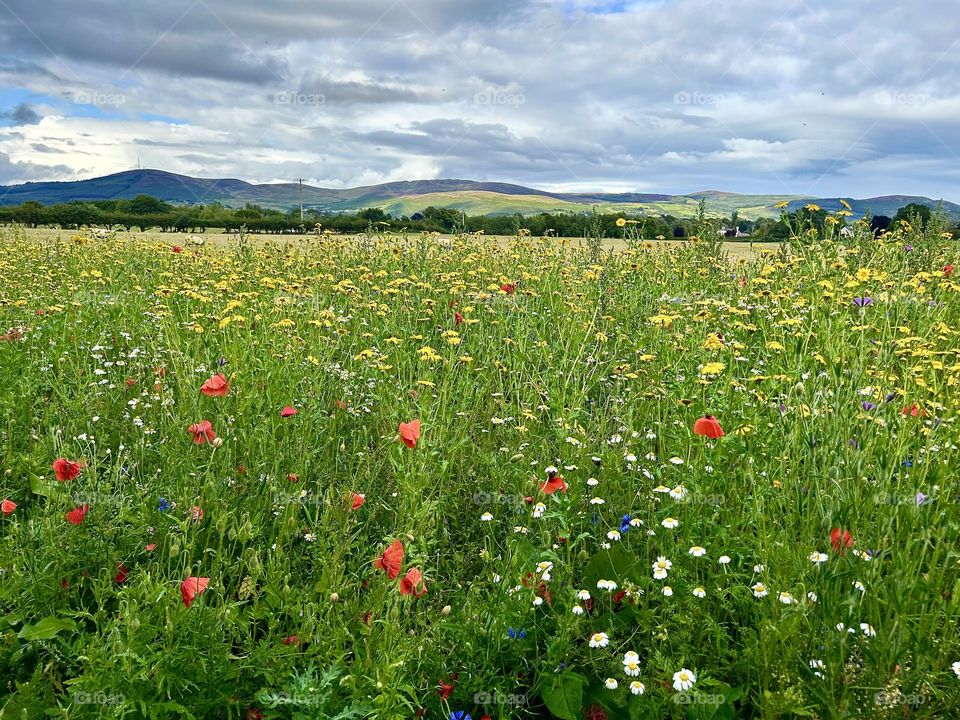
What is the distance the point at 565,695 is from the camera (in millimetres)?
2299

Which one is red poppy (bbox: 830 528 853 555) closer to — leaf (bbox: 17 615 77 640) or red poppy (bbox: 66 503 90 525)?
leaf (bbox: 17 615 77 640)

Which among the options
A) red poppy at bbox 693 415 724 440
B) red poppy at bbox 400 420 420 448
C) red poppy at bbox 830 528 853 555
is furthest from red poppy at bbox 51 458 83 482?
Result: red poppy at bbox 830 528 853 555

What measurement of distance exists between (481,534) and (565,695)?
1237 mm

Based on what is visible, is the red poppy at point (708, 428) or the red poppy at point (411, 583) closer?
the red poppy at point (411, 583)

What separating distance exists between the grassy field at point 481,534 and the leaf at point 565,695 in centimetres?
3

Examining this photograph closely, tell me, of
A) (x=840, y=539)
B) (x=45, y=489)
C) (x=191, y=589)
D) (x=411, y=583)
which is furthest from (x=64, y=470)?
(x=840, y=539)

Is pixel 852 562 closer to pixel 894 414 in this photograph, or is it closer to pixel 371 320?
pixel 894 414

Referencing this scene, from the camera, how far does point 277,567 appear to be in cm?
245

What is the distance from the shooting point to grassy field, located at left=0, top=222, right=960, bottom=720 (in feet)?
7.25

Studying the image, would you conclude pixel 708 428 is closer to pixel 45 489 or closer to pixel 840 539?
pixel 840 539

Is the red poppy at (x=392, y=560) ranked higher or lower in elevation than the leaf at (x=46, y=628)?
higher

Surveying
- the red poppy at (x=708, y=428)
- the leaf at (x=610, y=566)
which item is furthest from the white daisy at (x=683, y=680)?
the red poppy at (x=708, y=428)

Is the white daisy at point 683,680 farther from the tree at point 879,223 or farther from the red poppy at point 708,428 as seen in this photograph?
the tree at point 879,223

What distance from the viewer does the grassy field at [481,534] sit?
2.21 metres
